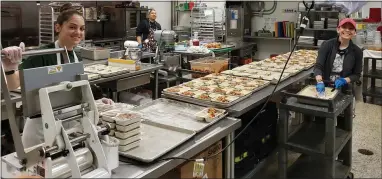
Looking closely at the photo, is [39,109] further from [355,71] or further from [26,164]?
[355,71]

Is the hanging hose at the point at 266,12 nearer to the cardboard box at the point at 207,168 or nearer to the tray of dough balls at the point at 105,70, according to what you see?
the tray of dough balls at the point at 105,70

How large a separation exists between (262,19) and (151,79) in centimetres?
517

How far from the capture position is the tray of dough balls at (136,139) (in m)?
1.64

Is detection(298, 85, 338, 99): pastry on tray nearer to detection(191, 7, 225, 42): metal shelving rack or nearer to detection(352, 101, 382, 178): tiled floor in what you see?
detection(352, 101, 382, 178): tiled floor

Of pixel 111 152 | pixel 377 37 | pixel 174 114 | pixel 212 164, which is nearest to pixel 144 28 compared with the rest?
pixel 377 37

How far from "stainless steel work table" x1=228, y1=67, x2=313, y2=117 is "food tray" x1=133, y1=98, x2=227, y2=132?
10cm

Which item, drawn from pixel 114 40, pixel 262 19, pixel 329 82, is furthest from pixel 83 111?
pixel 262 19

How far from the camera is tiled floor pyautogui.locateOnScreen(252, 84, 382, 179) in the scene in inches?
133

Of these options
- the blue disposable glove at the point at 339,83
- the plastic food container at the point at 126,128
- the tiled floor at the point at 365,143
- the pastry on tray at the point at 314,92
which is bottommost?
the tiled floor at the point at 365,143

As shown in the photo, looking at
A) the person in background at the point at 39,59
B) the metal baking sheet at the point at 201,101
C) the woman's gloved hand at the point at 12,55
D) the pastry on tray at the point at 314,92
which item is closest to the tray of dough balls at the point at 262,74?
the pastry on tray at the point at 314,92

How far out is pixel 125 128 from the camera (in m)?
1.63

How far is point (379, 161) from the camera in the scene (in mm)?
3619

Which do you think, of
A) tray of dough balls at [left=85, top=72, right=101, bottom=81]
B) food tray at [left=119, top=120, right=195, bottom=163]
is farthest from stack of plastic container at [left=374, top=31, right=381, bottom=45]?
food tray at [left=119, top=120, right=195, bottom=163]

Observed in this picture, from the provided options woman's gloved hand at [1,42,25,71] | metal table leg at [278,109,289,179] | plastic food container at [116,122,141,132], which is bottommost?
metal table leg at [278,109,289,179]
